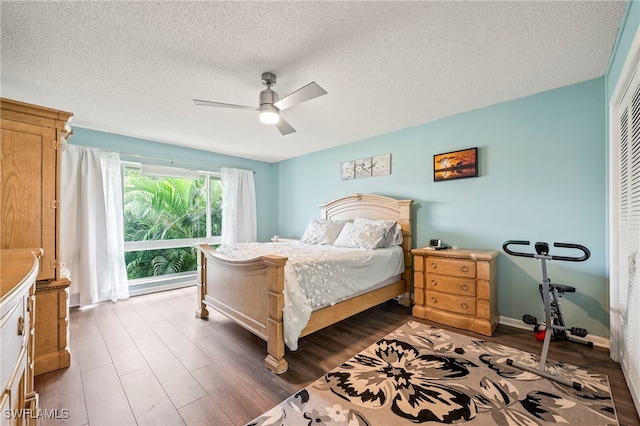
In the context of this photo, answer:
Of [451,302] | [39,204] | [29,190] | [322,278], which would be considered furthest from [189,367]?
[451,302]

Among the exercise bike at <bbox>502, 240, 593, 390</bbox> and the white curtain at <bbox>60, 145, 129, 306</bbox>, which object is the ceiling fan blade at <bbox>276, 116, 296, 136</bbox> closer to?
the exercise bike at <bbox>502, 240, 593, 390</bbox>

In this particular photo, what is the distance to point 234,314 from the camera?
8.52ft

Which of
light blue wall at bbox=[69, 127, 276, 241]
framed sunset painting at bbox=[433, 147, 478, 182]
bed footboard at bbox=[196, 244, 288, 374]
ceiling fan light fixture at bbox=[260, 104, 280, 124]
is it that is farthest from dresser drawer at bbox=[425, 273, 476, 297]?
light blue wall at bbox=[69, 127, 276, 241]

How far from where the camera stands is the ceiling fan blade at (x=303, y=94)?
2.02 metres

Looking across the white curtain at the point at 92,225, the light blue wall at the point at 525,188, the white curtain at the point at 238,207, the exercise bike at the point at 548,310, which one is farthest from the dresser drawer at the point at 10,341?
the white curtain at the point at 238,207

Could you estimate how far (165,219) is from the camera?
4.68 m

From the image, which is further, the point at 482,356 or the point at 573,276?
the point at 573,276

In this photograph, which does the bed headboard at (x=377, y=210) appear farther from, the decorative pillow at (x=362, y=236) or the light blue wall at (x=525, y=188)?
the decorative pillow at (x=362, y=236)

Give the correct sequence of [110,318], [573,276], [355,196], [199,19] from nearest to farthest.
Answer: [199,19] < [573,276] < [110,318] < [355,196]

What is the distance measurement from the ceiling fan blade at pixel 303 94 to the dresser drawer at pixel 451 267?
2220mm

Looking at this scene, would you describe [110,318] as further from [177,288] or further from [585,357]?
[585,357]

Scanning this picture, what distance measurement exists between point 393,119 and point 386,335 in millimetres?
2629

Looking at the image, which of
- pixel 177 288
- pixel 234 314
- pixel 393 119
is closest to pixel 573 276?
pixel 393 119

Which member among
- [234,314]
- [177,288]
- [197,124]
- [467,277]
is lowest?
[177,288]
